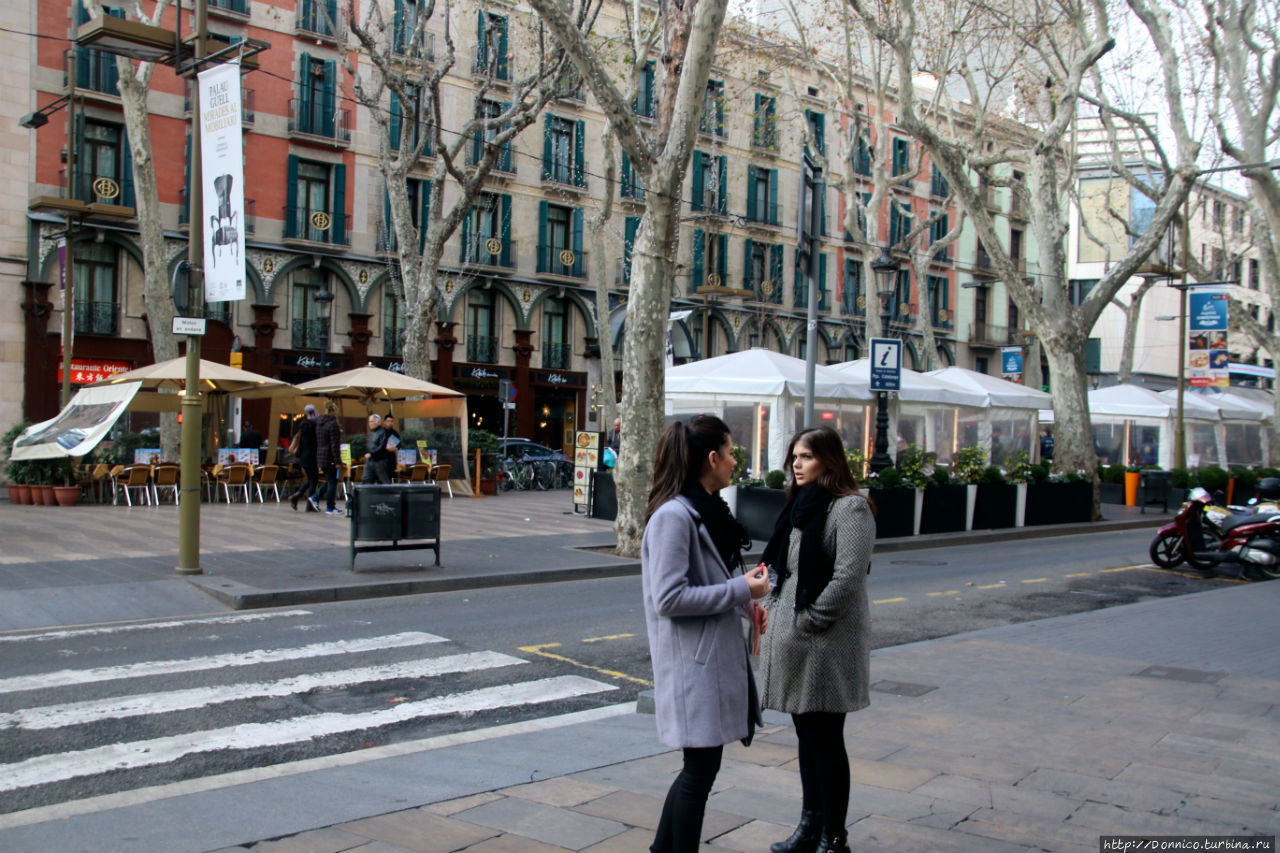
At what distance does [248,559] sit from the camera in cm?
1249

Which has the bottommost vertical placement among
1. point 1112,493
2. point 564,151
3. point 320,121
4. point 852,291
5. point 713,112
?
point 1112,493

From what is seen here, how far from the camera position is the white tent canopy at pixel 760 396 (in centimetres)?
1888

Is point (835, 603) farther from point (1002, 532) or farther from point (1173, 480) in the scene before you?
point (1173, 480)

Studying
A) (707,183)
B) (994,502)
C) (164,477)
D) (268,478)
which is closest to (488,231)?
(707,183)

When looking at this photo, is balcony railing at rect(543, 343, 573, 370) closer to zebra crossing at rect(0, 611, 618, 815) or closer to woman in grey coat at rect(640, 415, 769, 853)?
zebra crossing at rect(0, 611, 618, 815)

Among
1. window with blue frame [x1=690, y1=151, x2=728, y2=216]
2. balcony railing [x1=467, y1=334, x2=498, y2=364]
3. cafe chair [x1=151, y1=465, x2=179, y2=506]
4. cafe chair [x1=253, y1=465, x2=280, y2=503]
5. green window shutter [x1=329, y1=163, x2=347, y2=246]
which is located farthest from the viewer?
window with blue frame [x1=690, y1=151, x2=728, y2=216]

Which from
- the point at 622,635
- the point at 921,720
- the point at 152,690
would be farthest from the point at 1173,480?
the point at 152,690

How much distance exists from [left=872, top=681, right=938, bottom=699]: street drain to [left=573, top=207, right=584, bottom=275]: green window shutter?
33.7 meters

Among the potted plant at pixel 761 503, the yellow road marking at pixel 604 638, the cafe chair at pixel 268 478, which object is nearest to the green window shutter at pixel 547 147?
the cafe chair at pixel 268 478

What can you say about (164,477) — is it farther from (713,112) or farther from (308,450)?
(713,112)

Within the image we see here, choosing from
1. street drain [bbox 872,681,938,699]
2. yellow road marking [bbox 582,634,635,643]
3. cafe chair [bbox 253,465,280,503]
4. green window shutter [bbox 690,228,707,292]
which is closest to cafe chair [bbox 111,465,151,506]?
cafe chair [bbox 253,465,280,503]

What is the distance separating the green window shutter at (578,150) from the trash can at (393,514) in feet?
95.5

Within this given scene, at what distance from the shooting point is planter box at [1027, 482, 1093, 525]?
21.0 m

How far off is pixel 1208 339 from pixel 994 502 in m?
13.0
